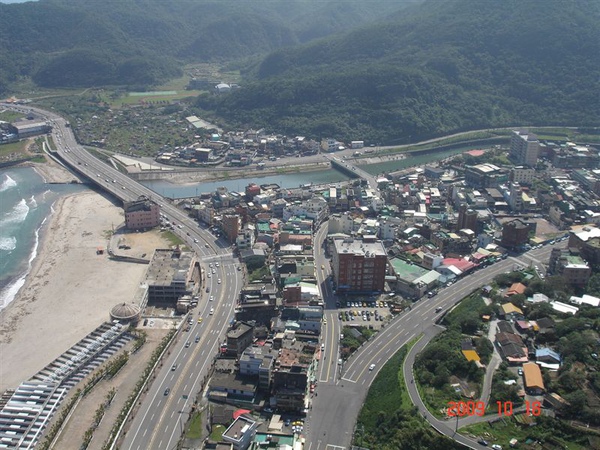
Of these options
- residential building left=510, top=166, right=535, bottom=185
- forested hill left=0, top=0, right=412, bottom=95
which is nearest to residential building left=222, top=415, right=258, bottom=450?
residential building left=510, top=166, right=535, bottom=185

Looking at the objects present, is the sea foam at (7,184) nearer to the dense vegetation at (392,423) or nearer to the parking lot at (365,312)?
the parking lot at (365,312)

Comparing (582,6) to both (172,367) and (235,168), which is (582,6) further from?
(172,367)

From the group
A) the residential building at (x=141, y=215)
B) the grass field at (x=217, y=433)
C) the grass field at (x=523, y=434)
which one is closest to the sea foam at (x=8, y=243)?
the residential building at (x=141, y=215)

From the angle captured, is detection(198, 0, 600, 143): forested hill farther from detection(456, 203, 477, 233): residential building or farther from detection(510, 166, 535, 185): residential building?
detection(456, 203, 477, 233): residential building

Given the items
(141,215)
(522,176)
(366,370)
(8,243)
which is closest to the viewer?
(366,370)

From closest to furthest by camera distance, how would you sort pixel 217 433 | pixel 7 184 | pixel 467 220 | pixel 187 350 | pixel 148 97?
pixel 217 433, pixel 187 350, pixel 467 220, pixel 7 184, pixel 148 97

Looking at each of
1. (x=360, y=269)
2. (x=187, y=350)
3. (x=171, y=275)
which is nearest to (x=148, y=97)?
(x=171, y=275)

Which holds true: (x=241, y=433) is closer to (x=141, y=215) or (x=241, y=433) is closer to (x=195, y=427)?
(x=195, y=427)
